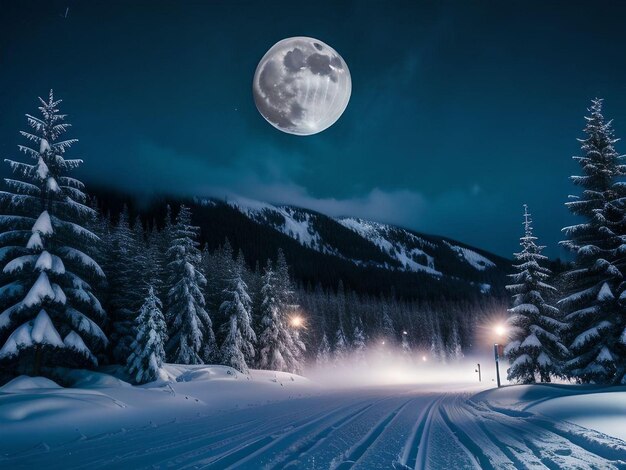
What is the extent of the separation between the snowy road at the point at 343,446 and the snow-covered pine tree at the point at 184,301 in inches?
721

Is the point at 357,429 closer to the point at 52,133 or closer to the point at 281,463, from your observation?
the point at 281,463

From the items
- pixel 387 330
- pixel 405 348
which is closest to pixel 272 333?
pixel 387 330

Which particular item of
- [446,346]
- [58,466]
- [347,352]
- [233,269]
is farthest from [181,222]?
[446,346]

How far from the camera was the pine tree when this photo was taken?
22047mm

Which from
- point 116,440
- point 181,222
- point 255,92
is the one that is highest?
point 255,92

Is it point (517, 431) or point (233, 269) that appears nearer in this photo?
point (517, 431)

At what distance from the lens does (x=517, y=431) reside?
864cm

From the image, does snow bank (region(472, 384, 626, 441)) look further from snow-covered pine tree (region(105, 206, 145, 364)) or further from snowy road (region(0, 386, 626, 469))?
snow-covered pine tree (region(105, 206, 145, 364))

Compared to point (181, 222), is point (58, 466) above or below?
below

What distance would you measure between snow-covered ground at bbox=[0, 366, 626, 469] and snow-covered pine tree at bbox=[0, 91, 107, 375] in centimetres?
213

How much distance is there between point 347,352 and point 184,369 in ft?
157

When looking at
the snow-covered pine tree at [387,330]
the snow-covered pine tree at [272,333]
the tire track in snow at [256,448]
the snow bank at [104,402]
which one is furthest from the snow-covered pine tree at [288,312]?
the snow-covered pine tree at [387,330]

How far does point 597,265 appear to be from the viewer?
17.5m

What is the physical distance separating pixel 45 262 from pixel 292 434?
13467mm
